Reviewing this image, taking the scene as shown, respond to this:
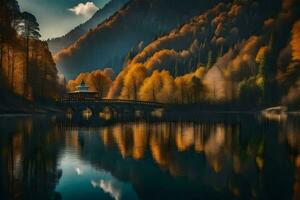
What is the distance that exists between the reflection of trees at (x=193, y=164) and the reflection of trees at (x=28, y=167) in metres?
3.18

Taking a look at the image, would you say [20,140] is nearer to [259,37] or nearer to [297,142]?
[297,142]

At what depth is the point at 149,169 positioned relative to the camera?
2514 centimetres

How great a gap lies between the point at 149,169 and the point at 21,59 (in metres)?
71.6

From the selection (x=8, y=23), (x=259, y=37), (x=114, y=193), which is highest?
(x=259, y=37)

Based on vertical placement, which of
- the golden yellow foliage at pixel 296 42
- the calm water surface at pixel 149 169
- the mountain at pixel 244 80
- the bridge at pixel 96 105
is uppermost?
the golden yellow foliage at pixel 296 42

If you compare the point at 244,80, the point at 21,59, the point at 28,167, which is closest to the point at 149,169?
the point at 28,167

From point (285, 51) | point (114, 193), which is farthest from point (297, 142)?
point (285, 51)

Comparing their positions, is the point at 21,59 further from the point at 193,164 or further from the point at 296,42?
the point at 296,42

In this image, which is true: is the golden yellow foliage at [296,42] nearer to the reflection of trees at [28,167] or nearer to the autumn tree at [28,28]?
the autumn tree at [28,28]

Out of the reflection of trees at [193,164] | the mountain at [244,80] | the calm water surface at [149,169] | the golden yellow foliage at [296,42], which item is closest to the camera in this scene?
the calm water surface at [149,169]

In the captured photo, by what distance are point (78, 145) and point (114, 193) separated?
58.7 feet

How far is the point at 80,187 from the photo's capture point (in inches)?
812

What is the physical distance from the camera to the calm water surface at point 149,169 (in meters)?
19.2

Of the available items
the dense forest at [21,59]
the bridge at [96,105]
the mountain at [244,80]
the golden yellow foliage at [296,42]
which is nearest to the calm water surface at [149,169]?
the dense forest at [21,59]
